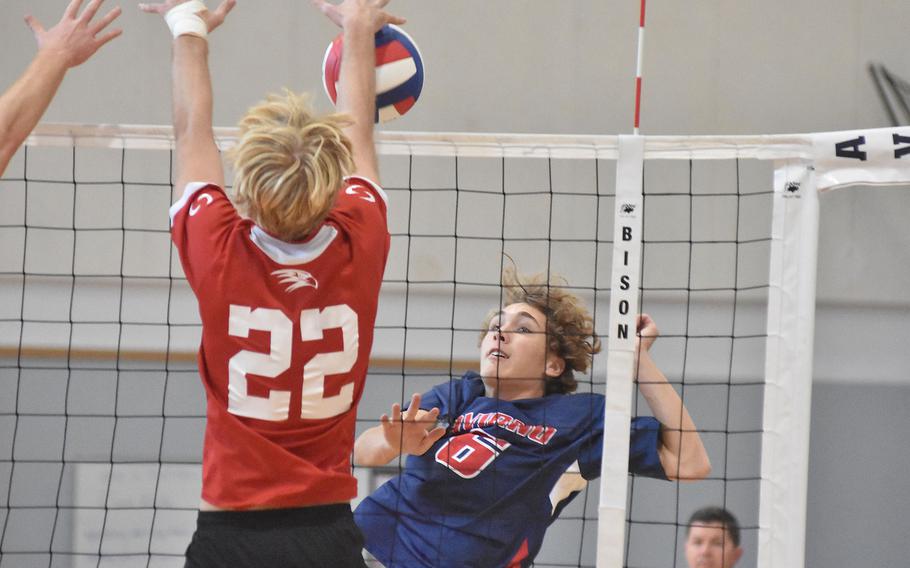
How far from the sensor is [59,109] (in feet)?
21.6

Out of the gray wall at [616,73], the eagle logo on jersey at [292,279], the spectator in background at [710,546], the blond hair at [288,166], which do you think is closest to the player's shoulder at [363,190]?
the blond hair at [288,166]

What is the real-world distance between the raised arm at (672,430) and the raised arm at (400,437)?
2.13 feet

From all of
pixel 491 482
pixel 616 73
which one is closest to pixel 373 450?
pixel 491 482

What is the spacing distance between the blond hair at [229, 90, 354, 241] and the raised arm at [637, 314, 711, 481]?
1445 mm

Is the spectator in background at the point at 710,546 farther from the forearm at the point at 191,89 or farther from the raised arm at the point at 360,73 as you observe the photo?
the forearm at the point at 191,89

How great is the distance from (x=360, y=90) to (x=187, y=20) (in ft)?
1.40

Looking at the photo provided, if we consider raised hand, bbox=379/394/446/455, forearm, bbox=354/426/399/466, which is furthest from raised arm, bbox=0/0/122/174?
forearm, bbox=354/426/399/466

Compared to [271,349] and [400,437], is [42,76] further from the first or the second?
[400,437]

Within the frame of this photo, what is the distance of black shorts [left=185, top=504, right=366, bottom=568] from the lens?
2117mm

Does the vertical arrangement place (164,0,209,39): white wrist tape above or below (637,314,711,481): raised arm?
above

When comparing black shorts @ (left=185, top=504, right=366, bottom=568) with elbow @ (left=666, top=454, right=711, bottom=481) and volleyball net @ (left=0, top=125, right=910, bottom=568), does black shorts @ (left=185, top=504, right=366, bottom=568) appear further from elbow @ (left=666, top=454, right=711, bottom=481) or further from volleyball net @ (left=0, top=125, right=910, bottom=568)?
volleyball net @ (left=0, top=125, right=910, bottom=568)

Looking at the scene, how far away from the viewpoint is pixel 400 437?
10.5 feet

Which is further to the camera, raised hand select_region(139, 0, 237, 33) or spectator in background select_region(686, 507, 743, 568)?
spectator in background select_region(686, 507, 743, 568)

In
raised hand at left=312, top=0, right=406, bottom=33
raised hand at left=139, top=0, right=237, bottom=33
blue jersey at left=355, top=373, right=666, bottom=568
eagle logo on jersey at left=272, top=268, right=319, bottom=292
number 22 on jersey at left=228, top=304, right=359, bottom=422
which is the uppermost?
raised hand at left=312, top=0, right=406, bottom=33
